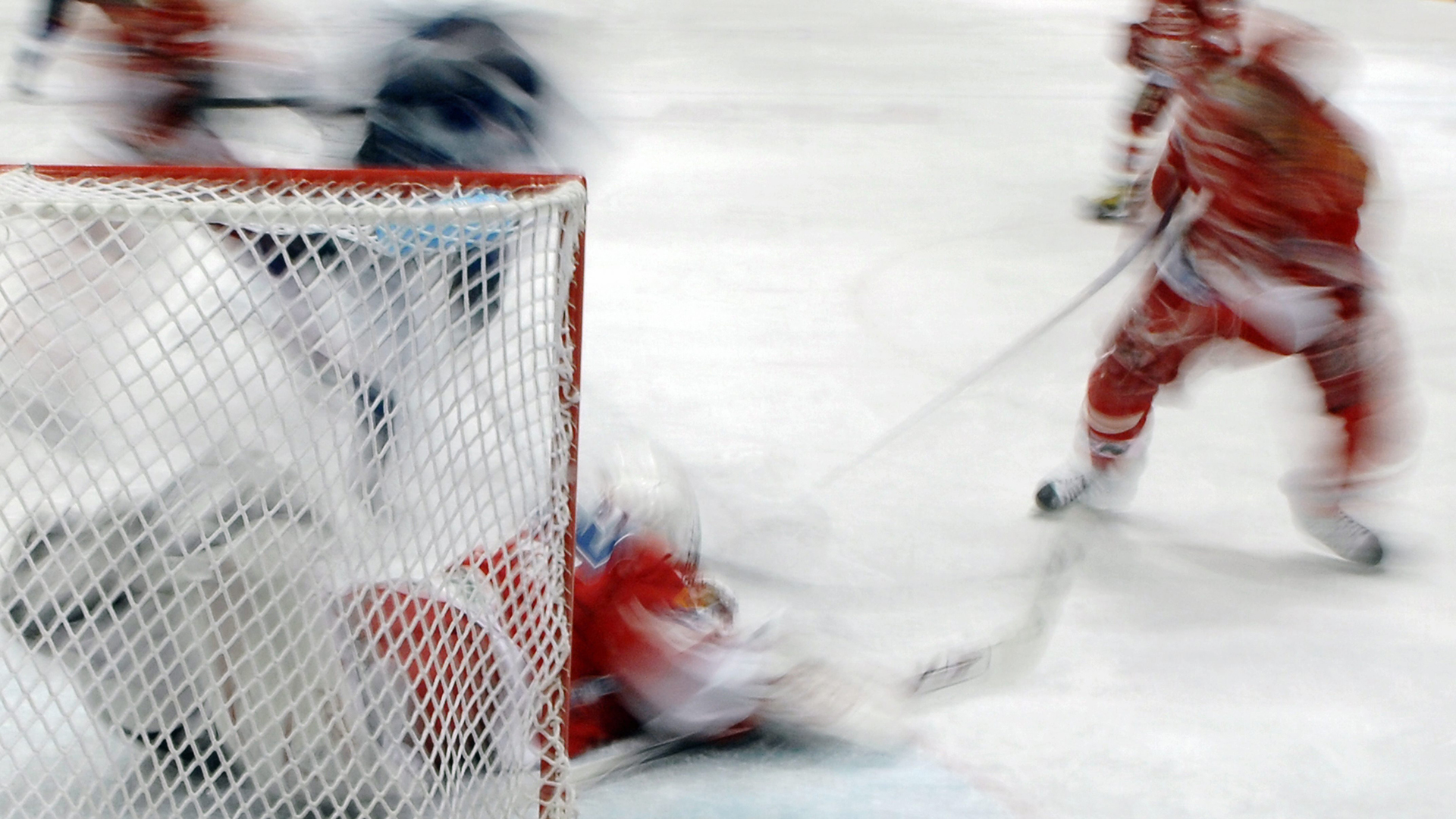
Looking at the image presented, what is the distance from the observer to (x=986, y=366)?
2756mm

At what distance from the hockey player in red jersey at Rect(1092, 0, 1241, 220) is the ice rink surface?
174 mm

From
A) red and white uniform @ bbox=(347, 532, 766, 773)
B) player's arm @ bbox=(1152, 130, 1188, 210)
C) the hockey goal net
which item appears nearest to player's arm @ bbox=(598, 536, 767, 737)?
red and white uniform @ bbox=(347, 532, 766, 773)

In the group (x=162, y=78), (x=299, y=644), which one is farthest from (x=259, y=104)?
(x=299, y=644)

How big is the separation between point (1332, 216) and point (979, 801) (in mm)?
952

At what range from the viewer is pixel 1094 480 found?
7.16ft

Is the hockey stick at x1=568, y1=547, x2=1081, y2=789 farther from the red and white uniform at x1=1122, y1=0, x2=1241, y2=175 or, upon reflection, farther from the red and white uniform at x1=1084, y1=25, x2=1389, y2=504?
the red and white uniform at x1=1122, y1=0, x2=1241, y2=175

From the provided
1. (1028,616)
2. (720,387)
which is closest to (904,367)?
(720,387)

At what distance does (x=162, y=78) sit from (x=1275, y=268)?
1643mm

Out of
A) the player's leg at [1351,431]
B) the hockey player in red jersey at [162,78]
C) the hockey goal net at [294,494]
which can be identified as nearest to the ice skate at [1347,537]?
the player's leg at [1351,431]

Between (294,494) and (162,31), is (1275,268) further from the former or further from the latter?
(162,31)

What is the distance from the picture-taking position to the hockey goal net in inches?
46.1

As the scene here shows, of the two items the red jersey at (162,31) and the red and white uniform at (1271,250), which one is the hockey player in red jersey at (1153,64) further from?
the red jersey at (162,31)

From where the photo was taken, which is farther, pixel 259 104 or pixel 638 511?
pixel 259 104

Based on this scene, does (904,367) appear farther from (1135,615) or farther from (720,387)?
(1135,615)
